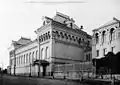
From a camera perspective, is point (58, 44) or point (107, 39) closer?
point (107, 39)

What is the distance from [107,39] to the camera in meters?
33.6

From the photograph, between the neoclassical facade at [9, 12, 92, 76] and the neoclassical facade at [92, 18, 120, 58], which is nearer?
the neoclassical facade at [92, 18, 120, 58]

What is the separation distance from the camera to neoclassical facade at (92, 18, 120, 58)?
1235 inches

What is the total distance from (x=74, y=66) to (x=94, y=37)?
10.3 meters

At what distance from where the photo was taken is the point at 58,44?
39.3 metres

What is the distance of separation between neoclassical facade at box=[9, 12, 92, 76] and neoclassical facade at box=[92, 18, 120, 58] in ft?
21.5

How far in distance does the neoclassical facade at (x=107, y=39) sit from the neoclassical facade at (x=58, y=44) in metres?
6.54

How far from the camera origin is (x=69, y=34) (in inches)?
1634

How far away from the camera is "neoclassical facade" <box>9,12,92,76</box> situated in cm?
3812

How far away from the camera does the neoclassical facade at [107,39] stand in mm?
31359

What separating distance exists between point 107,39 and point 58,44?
39.4ft

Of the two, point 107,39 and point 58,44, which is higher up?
point 107,39

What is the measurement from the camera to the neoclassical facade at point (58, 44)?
38.1 m

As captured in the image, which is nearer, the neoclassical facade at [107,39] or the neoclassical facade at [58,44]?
the neoclassical facade at [107,39]
